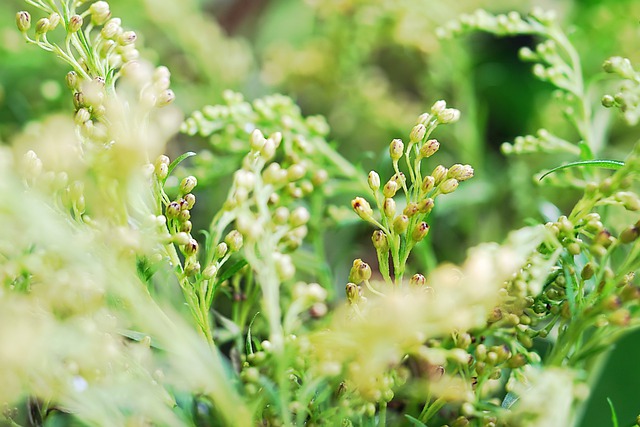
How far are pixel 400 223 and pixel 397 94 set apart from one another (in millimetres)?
735

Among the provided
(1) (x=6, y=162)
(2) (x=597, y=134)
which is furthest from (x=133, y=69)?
(2) (x=597, y=134)

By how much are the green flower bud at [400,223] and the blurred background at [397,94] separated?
13.8 inches

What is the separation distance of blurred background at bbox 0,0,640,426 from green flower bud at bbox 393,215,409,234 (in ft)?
1.15

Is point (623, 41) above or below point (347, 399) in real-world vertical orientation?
above

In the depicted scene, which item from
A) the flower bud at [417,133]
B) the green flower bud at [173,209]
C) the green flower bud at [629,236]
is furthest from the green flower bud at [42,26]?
the green flower bud at [629,236]

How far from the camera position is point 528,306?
404mm

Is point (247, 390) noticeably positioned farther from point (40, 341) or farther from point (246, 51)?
point (246, 51)

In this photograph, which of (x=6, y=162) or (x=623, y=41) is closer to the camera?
(x=6, y=162)

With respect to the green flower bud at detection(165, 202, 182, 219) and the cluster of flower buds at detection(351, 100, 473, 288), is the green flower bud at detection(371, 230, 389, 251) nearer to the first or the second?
the cluster of flower buds at detection(351, 100, 473, 288)

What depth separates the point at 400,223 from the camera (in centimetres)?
39

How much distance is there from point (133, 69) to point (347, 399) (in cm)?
24

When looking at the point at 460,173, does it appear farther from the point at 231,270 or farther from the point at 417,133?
the point at 231,270

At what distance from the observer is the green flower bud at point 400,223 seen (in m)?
0.38

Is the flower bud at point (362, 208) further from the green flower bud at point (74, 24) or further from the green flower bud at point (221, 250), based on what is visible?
the green flower bud at point (74, 24)
